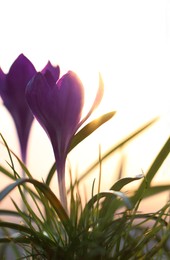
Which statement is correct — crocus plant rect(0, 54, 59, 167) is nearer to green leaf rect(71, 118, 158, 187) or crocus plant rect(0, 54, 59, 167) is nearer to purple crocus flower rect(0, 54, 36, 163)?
purple crocus flower rect(0, 54, 36, 163)

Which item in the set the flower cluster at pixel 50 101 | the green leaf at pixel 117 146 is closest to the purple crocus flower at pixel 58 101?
the flower cluster at pixel 50 101

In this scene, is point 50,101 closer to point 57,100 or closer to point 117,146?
point 57,100

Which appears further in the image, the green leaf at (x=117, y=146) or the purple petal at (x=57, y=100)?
the green leaf at (x=117, y=146)

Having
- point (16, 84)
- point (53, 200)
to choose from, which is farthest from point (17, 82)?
point (53, 200)

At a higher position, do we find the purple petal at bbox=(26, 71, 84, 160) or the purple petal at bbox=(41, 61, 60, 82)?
the purple petal at bbox=(41, 61, 60, 82)

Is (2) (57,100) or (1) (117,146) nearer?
(2) (57,100)

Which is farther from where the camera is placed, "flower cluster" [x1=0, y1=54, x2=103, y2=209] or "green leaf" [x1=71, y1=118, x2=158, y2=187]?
"green leaf" [x1=71, y1=118, x2=158, y2=187]

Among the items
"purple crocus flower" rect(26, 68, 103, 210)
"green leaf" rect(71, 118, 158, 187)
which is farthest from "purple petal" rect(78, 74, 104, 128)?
"green leaf" rect(71, 118, 158, 187)

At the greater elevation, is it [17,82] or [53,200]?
[17,82]

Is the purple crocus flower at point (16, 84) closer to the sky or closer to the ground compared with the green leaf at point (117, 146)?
closer to the sky

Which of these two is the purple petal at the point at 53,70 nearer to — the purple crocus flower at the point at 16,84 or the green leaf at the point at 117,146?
the purple crocus flower at the point at 16,84
